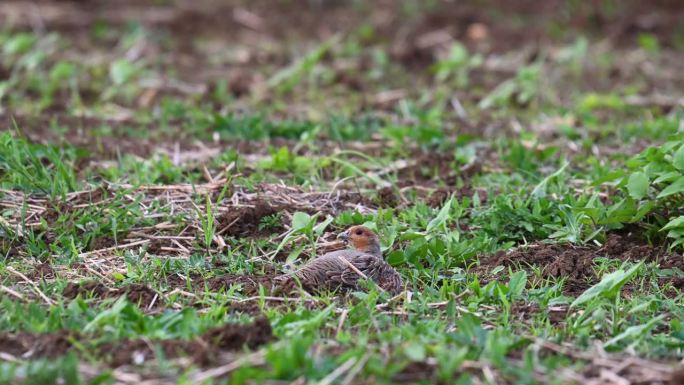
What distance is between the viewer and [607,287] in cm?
428

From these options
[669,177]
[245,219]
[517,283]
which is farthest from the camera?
[245,219]

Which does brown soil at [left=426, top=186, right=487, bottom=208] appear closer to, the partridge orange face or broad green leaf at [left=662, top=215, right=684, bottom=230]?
the partridge orange face

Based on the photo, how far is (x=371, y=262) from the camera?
4621 mm

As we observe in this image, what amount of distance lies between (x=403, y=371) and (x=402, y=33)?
7050 mm

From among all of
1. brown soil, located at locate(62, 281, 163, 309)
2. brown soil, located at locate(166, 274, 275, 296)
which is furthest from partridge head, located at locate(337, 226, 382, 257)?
brown soil, located at locate(62, 281, 163, 309)

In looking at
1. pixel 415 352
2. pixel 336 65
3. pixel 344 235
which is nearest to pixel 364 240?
pixel 344 235

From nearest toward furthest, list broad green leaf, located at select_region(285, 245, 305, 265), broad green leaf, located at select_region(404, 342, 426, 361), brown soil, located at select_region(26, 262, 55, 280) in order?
Result: broad green leaf, located at select_region(404, 342, 426, 361), brown soil, located at select_region(26, 262, 55, 280), broad green leaf, located at select_region(285, 245, 305, 265)

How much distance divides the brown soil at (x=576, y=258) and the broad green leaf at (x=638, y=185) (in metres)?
0.25

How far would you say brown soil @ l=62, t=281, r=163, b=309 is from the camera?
433 centimetres

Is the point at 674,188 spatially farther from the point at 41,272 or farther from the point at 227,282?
the point at 41,272

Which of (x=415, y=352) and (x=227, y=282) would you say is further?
(x=227, y=282)

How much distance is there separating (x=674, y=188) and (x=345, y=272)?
5.41 ft

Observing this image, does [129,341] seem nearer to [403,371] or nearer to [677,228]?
[403,371]

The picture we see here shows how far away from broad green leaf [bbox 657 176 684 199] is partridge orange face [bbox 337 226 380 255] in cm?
139
